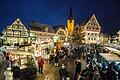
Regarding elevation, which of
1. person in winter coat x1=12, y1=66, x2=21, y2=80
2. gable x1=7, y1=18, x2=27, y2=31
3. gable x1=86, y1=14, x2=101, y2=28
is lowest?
person in winter coat x1=12, y1=66, x2=21, y2=80

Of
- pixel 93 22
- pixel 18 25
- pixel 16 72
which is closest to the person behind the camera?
pixel 16 72

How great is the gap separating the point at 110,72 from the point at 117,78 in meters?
1.10

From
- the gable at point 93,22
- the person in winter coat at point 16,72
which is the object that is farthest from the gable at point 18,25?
the person in winter coat at point 16,72

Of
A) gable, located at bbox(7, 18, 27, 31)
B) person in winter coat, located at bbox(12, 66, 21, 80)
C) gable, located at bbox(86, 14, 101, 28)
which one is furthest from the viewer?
gable, located at bbox(86, 14, 101, 28)

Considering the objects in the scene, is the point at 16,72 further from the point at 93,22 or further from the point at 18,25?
the point at 93,22

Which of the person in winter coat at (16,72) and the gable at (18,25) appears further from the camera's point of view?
the gable at (18,25)

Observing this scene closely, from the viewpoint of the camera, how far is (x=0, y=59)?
24.5 metres

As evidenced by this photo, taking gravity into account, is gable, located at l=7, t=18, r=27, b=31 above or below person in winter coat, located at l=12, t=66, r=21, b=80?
above

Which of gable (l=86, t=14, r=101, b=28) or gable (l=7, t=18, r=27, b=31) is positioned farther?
gable (l=86, t=14, r=101, b=28)

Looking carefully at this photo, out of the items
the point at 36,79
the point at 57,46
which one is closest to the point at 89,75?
the point at 36,79

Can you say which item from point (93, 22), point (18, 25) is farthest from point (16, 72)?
point (93, 22)

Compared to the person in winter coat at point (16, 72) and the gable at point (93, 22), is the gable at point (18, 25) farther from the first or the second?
the person in winter coat at point (16, 72)

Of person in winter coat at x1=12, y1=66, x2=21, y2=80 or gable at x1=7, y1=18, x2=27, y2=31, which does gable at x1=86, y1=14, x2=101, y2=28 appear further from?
person in winter coat at x1=12, y1=66, x2=21, y2=80

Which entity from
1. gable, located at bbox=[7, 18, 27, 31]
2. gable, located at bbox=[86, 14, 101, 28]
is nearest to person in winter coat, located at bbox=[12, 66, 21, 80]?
gable, located at bbox=[7, 18, 27, 31]
